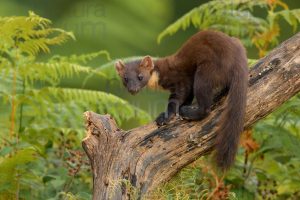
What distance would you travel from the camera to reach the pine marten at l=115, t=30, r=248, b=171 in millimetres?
4730

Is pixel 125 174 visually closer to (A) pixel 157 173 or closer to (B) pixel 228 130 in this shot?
(A) pixel 157 173

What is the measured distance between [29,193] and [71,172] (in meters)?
0.33

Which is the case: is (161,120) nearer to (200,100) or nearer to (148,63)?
(200,100)

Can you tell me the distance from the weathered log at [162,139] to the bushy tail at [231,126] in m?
0.08

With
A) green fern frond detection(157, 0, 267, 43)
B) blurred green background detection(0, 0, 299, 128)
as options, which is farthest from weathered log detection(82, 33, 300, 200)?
blurred green background detection(0, 0, 299, 128)

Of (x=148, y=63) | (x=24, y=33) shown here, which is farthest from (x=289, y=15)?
(x=24, y=33)

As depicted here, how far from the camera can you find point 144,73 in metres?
5.64

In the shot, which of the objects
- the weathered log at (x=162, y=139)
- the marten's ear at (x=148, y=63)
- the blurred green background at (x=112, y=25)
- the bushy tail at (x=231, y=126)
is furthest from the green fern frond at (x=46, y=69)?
the blurred green background at (x=112, y=25)

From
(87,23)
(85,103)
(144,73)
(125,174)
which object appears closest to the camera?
(125,174)

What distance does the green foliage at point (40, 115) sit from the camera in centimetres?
561

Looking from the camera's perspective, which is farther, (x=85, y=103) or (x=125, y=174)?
(x=85, y=103)

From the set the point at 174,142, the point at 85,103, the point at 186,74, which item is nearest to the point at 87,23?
the point at 85,103

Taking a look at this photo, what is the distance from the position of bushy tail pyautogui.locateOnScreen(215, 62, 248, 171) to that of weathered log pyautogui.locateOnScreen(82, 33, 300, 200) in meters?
0.08

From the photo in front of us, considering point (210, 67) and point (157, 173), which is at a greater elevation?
point (210, 67)
